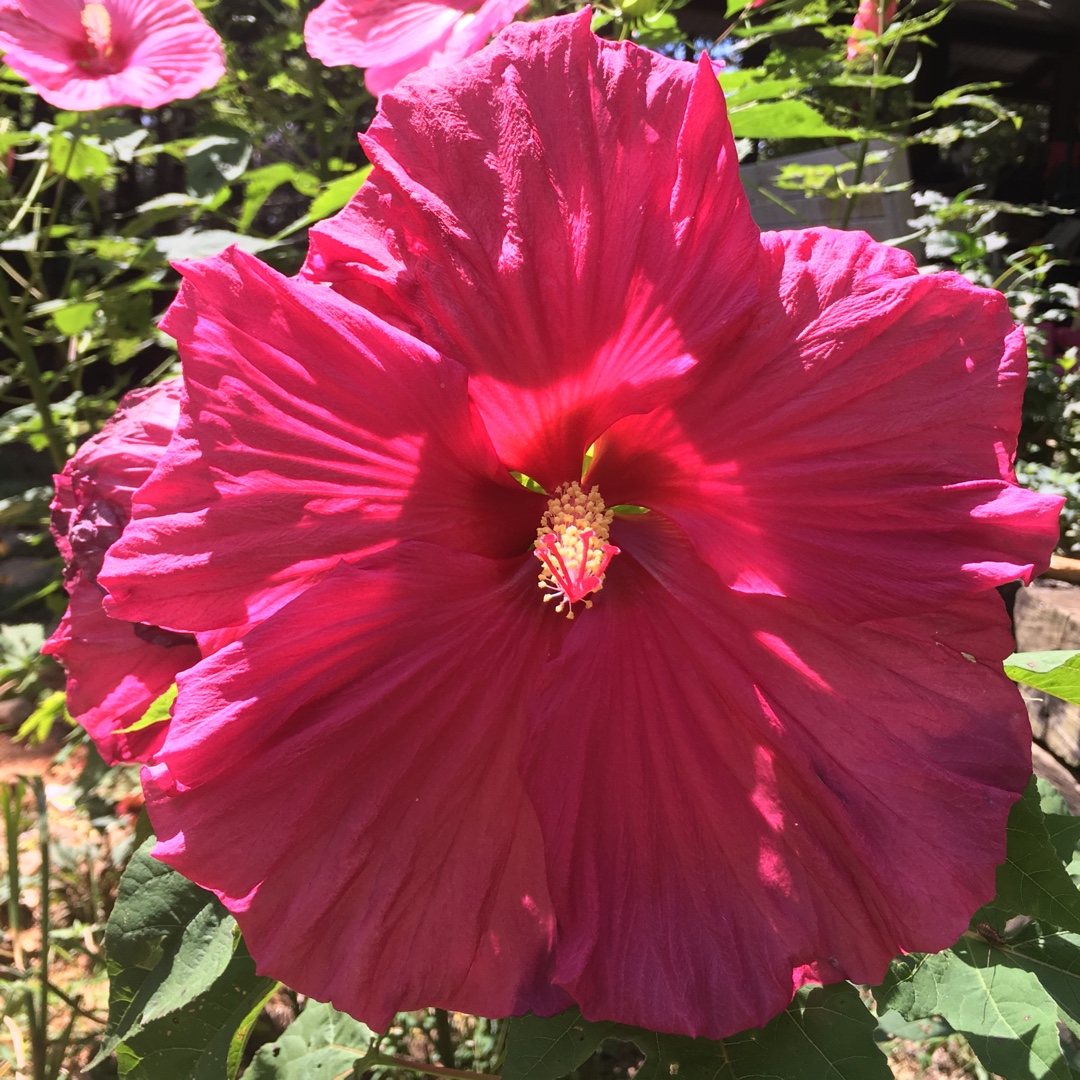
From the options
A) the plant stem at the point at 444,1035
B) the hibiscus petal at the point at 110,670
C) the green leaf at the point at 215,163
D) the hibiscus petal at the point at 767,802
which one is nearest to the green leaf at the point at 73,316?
the green leaf at the point at 215,163

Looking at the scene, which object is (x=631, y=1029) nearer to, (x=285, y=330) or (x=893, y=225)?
(x=285, y=330)

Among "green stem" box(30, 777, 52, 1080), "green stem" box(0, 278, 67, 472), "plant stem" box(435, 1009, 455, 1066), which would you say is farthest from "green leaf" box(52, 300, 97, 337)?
"plant stem" box(435, 1009, 455, 1066)

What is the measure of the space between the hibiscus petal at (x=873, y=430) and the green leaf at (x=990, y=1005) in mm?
400

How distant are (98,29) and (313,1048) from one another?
4.88 ft

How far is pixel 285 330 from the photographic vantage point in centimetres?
54

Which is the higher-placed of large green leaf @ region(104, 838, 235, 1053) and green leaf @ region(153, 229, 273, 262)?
green leaf @ region(153, 229, 273, 262)

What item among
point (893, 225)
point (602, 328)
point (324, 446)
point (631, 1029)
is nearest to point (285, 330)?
point (324, 446)

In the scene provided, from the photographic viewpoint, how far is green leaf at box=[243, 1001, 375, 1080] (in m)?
1.03

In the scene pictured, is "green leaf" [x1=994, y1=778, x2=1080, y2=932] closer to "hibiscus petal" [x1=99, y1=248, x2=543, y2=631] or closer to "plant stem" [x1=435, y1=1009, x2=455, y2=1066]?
"hibiscus petal" [x1=99, y1=248, x2=543, y2=631]

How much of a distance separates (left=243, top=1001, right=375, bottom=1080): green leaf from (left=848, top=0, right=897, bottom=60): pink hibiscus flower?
136 cm

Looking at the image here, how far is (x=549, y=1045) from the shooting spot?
26.4 inches

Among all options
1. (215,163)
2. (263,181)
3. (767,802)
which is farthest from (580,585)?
(215,163)

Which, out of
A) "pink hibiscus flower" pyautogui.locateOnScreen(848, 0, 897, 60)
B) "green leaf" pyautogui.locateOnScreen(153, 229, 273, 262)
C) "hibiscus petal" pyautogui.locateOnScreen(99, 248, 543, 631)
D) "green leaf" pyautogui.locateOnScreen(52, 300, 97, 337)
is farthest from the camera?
"green leaf" pyautogui.locateOnScreen(52, 300, 97, 337)

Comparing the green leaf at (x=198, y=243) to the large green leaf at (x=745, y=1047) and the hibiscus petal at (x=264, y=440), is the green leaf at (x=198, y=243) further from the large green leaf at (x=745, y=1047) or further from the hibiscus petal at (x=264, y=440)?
the large green leaf at (x=745, y=1047)
